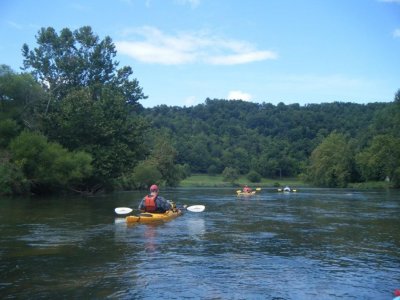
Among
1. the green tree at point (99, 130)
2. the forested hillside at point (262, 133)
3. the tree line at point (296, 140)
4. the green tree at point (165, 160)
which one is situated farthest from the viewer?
the forested hillside at point (262, 133)

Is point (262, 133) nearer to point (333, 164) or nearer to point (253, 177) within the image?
point (253, 177)

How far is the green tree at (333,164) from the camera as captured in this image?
95375mm

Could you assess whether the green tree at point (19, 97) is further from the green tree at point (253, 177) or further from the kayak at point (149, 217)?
the green tree at point (253, 177)

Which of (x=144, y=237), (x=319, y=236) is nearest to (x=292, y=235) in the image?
(x=319, y=236)

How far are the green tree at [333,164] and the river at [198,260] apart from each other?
7534cm

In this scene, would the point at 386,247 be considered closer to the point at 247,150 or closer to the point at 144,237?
the point at 144,237

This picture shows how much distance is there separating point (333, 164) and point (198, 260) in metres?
88.8

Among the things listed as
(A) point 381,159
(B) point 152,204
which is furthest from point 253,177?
(B) point 152,204

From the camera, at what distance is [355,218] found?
25.7 metres

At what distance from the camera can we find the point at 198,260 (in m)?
13.2

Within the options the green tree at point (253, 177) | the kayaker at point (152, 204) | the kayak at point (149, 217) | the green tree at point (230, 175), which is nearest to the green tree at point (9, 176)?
the kayaker at point (152, 204)

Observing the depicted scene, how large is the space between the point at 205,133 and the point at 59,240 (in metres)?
166

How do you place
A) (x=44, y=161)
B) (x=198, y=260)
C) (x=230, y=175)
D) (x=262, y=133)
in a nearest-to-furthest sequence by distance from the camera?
(x=198, y=260), (x=44, y=161), (x=230, y=175), (x=262, y=133)

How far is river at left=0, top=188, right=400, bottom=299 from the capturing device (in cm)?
998
